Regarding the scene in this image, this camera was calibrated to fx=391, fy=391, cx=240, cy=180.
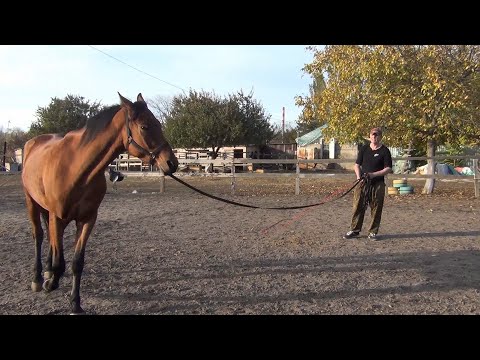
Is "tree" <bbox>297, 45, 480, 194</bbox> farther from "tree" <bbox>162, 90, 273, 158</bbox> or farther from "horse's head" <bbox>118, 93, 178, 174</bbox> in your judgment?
"tree" <bbox>162, 90, 273, 158</bbox>

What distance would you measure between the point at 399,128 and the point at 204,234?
9.02 metres

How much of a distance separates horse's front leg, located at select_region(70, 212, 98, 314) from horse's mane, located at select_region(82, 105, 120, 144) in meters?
0.79

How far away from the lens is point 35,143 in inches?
200

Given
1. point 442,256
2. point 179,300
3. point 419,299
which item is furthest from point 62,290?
point 442,256

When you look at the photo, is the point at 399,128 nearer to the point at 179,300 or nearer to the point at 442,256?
the point at 442,256

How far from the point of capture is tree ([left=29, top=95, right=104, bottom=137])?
26344 mm

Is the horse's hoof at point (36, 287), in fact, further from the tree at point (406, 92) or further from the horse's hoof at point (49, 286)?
the tree at point (406, 92)

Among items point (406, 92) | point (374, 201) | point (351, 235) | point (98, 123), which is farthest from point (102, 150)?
point (406, 92)

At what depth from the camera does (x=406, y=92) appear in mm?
12383

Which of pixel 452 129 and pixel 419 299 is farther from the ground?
pixel 452 129

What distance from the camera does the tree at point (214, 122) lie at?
31.4 m

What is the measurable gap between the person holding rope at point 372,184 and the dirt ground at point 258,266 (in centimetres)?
30

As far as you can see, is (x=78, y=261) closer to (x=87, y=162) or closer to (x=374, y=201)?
(x=87, y=162)

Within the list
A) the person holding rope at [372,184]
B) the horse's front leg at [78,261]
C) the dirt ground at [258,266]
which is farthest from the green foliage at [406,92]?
the horse's front leg at [78,261]
